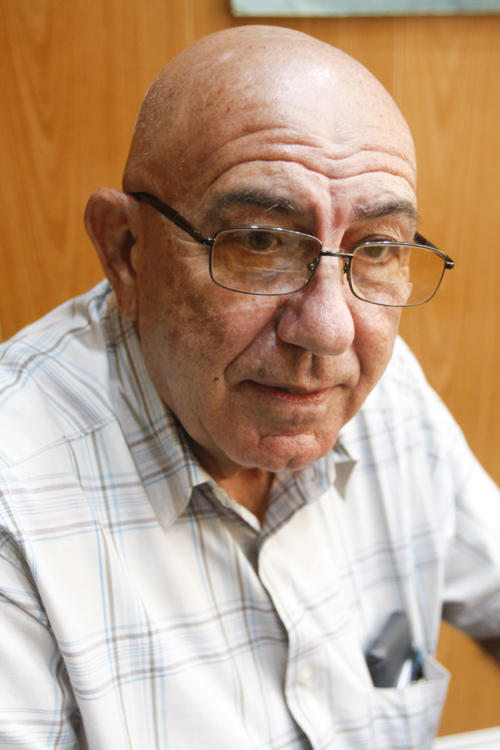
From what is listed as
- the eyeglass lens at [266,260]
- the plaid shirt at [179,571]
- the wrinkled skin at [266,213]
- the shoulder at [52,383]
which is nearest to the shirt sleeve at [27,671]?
the plaid shirt at [179,571]

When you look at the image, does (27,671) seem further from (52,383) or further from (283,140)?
(283,140)

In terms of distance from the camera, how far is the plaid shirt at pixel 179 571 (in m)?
0.76

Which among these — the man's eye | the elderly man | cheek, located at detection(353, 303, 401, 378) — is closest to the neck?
the elderly man

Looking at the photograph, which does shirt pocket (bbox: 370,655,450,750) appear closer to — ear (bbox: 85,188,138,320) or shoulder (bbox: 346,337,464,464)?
shoulder (bbox: 346,337,464,464)

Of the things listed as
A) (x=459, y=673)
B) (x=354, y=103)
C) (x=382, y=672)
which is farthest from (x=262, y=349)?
(x=459, y=673)

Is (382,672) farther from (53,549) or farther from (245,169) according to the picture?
(245,169)

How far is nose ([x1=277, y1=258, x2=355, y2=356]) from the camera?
75 cm

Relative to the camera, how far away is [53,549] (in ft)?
2.53

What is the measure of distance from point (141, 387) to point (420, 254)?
44cm

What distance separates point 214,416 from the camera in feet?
2.69

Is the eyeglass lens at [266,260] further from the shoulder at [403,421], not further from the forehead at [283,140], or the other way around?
the shoulder at [403,421]

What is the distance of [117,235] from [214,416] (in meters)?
0.30

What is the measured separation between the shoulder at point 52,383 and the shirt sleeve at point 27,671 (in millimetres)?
141

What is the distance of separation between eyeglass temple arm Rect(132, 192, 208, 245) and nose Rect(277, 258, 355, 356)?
13 centimetres
